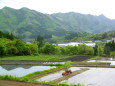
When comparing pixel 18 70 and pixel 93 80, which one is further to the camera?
pixel 18 70

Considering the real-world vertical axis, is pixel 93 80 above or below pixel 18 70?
above

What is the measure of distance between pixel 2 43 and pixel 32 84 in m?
42.5

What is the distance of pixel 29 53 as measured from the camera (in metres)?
64.4

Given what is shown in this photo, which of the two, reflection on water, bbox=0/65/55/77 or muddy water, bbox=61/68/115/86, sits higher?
muddy water, bbox=61/68/115/86

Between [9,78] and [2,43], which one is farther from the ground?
[2,43]

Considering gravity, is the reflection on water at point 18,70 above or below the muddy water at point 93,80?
below

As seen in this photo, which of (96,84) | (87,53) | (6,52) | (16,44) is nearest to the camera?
(96,84)

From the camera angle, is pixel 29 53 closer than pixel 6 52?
No

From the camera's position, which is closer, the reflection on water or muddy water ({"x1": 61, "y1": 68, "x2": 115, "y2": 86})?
muddy water ({"x1": 61, "y1": 68, "x2": 115, "y2": 86})

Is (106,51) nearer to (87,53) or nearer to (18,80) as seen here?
(87,53)

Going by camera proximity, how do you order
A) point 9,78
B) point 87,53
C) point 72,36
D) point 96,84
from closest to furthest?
point 96,84
point 9,78
point 87,53
point 72,36

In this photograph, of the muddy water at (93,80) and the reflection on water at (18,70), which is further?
the reflection on water at (18,70)

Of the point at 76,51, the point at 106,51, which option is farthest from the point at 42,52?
the point at 106,51

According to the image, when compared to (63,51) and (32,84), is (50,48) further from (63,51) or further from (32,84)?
(32,84)
